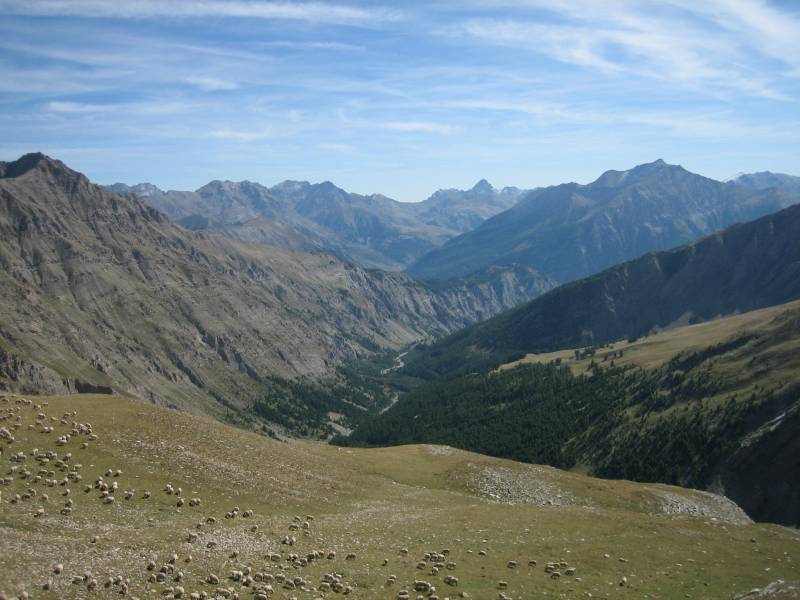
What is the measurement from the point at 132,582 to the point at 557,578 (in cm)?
2904

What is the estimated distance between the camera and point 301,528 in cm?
4856

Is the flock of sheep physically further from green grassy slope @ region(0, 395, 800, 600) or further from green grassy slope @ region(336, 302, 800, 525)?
green grassy slope @ region(336, 302, 800, 525)

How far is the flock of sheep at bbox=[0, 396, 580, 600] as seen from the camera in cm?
3388

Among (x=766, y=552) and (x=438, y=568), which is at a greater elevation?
(x=438, y=568)

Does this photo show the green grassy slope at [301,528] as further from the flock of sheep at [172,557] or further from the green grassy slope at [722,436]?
the green grassy slope at [722,436]

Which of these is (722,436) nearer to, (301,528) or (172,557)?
(301,528)

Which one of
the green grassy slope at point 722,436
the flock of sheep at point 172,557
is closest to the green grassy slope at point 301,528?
the flock of sheep at point 172,557

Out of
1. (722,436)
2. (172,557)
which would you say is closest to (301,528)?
(172,557)

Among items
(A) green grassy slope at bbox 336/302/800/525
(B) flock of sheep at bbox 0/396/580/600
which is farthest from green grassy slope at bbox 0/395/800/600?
(A) green grassy slope at bbox 336/302/800/525

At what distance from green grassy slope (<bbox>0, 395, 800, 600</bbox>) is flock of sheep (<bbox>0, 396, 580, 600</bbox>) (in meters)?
0.19

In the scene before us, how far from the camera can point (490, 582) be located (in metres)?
41.5

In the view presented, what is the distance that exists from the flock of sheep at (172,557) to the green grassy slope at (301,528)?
187mm

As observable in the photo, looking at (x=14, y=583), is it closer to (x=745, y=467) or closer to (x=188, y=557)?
(x=188, y=557)

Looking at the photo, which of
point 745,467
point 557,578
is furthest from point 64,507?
point 745,467
